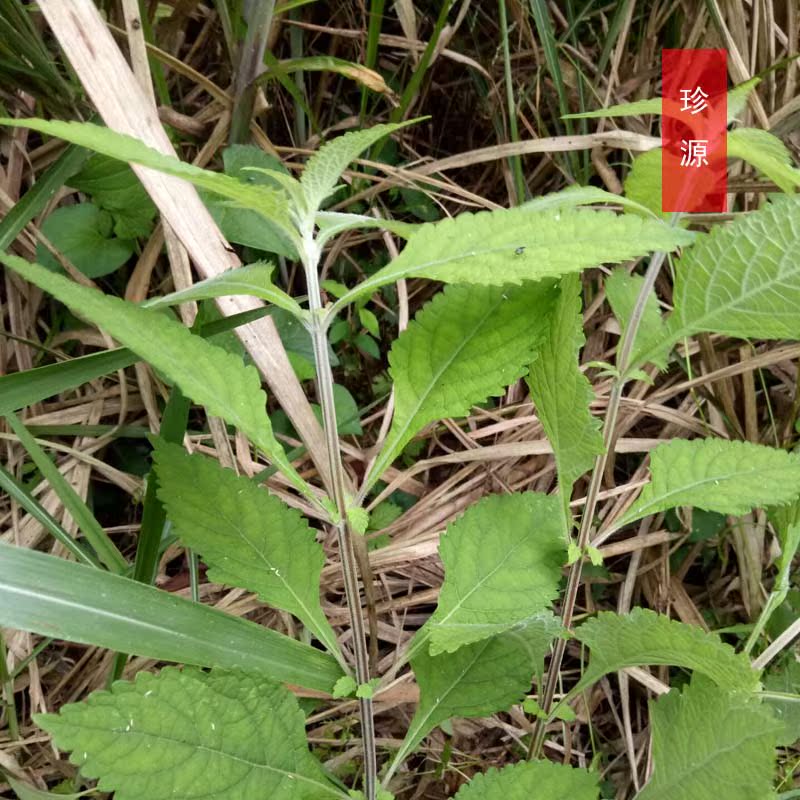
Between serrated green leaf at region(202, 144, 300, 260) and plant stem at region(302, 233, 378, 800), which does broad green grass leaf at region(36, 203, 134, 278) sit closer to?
serrated green leaf at region(202, 144, 300, 260)

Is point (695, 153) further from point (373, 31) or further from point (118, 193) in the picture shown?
point (118, 193)

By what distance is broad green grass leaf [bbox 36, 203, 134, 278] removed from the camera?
145cm

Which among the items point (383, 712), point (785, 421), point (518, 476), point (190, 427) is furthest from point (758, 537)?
point (190, 427)

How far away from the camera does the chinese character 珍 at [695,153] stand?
0.94 m

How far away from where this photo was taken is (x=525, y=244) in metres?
0.73

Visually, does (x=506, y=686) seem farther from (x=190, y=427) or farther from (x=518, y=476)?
(x=190, y=427)

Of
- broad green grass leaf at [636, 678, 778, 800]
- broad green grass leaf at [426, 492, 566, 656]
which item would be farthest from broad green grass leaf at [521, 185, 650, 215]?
broad green grass leaf at [636, 678, 778, 800]

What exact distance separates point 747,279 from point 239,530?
655mm

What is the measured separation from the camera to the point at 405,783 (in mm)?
1332

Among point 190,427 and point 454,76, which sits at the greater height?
point 454,76

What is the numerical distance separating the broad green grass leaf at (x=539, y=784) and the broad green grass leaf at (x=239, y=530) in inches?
9.5

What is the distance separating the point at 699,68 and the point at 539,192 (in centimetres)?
39

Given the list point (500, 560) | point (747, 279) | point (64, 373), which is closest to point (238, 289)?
point (64, 373)

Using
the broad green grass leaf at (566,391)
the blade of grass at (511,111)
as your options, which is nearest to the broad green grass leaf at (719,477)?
the broad green grass leaf at (566,391)
